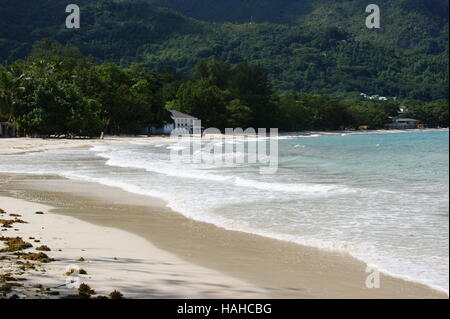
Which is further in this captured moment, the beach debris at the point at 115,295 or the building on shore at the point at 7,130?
the building on shore at the point at 7,130

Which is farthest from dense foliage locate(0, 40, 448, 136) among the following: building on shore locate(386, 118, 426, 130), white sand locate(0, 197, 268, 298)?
white sand locate(0, 197, 268, 298)

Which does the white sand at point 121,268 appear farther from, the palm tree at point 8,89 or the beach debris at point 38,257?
the palm tree at point 8,89

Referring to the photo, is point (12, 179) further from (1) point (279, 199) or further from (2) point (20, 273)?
(2) point (20, 273)

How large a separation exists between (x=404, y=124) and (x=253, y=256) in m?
182

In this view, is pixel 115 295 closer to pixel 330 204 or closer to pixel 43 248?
pixel 43 248

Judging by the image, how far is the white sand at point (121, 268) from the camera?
7.74m

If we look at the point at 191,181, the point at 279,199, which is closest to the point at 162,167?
the point at 191,181

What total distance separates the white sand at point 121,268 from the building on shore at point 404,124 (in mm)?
175726

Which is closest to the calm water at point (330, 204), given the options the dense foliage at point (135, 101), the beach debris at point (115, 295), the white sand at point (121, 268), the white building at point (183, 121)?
the white sand at point (121, 268)

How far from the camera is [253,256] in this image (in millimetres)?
10328

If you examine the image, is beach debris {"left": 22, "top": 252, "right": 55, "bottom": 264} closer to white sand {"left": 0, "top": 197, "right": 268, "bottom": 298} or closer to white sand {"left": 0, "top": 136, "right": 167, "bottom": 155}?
white sand {"left": 0, "top": 197, "right": 268, "bottom": 298}

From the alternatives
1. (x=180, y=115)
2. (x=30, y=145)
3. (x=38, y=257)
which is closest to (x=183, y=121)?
(x=180, y=115)

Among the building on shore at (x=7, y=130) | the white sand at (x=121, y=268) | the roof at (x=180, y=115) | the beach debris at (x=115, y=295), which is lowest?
the white sand at (x=121, y=268)

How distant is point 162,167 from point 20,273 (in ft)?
74.4
